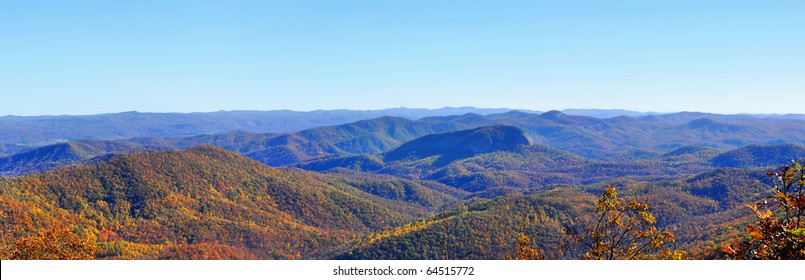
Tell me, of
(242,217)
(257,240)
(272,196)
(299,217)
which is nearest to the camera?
(257,240)

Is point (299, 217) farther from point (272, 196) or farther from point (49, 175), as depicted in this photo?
point (49, 175)

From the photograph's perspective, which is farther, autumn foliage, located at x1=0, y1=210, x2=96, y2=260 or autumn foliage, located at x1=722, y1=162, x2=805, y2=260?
autumn foliage, located at x1=0, y1=210, x2=96, y2=260

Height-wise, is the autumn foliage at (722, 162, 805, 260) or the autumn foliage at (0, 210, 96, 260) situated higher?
the autumn foliage at (722, 162, 805, 260)

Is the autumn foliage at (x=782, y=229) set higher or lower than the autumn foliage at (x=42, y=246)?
higher

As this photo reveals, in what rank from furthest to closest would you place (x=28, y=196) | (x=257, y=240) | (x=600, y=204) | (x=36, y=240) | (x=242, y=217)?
(x=242, y=217) → (x=257, y=240) → (x=28, y=196) → (x=36, y=240) → (x=600, y=204)

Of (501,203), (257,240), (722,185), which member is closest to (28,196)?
(257,240)

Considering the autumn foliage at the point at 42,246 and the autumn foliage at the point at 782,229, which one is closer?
the autumn foliage at the point at 782,229

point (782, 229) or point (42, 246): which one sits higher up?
point (782, 229)

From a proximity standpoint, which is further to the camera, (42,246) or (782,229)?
(42,246)
